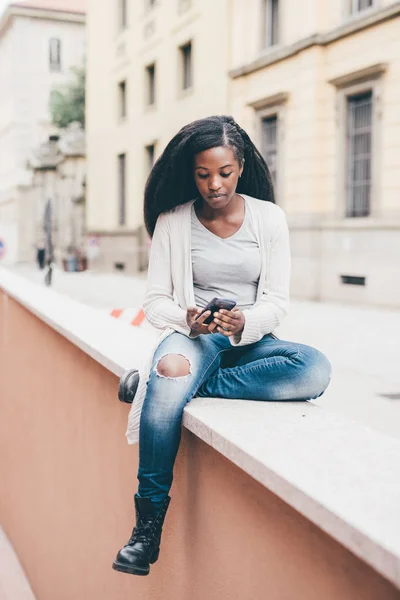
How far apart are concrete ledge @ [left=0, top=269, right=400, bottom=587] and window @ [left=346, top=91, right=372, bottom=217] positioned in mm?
15002

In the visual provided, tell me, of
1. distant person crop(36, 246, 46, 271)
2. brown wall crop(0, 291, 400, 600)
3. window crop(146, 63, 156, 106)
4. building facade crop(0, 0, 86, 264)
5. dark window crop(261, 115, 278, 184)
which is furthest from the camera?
building facade crop(0, 0, 86, 264)

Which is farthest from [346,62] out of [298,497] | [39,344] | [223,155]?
[298,497]

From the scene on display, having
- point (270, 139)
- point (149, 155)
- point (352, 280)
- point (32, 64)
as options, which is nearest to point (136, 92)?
point (149, 155)

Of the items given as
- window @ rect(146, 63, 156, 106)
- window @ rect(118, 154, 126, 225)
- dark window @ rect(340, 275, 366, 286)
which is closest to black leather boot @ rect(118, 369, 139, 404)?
dark window @ rect(340, 275, 366, 286)

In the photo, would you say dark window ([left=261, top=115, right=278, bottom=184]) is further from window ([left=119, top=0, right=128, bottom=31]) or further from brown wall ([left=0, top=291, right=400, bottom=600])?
brown wall ([left=0, top=291, right=400, bottom=600])

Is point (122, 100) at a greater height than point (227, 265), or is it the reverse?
point (122, 100)

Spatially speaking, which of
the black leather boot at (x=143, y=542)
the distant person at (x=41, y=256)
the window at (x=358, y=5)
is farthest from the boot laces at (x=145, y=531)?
the distant person at (x=41, y=256)

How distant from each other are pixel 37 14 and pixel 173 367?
152 ft

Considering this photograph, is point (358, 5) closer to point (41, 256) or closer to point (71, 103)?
point (41, 256)

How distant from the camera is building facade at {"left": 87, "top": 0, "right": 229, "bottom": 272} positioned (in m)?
22.8

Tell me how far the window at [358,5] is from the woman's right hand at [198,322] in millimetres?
15602

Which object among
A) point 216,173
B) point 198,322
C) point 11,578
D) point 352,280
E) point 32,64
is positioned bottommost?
point 11,578

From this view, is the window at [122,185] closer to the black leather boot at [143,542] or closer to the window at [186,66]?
the window at [186,66]

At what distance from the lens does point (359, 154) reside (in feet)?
56.5
